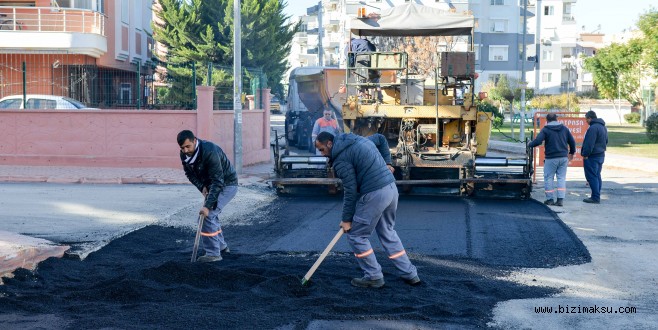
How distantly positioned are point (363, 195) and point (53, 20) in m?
22.3

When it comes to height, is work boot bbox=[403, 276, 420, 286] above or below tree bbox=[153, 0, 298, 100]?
below

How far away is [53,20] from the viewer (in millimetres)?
27750

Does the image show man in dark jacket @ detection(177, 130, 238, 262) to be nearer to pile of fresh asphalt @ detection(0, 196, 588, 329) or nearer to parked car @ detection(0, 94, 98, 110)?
pile of fresh asphalt @ detection(0, 196, 588, 329)

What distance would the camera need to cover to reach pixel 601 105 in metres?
67.8

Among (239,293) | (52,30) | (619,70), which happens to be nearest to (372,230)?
(239,293)

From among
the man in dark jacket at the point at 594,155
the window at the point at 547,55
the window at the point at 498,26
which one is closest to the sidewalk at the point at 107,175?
the man in dark jacket at the point at 594,155

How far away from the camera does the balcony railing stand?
27.7 meters

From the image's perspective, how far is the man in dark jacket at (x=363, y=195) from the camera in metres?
8.02

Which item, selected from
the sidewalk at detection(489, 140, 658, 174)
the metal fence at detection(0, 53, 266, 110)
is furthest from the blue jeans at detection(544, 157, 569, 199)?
the metal fence at detection(0, 53, 266, 110)

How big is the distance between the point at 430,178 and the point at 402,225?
140 inches

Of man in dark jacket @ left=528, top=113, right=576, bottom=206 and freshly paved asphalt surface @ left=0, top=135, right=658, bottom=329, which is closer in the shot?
freshly paved asphalt surface @ left=0, top=135, right=658, bottom=329

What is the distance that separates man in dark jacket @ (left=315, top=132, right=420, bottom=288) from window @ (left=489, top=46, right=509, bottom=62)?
65546 mm

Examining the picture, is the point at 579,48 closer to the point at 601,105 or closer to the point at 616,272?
the point at 601,105

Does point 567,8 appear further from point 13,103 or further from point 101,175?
point 101,175
